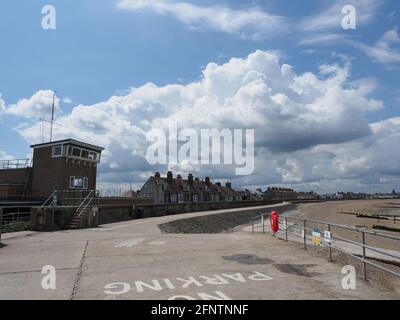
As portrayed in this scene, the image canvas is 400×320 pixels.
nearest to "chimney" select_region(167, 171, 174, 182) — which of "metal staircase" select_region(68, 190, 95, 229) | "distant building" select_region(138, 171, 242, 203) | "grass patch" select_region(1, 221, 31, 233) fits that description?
"distant building" select_region(138, 171, 242, 203)

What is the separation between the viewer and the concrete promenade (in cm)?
738

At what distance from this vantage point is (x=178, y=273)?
9320 mm

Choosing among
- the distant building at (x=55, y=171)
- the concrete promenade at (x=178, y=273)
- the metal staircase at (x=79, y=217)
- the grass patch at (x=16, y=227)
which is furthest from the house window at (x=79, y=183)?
the concrete promenade at (x=178, y=273)

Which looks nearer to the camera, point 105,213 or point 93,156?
point 105,213

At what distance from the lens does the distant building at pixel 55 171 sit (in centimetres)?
3700

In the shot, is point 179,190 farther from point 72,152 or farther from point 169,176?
point 72,152

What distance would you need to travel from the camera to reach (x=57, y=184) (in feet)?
120

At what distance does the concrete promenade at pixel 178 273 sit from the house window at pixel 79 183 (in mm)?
23395

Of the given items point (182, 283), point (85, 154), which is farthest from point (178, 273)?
point (85, 154)

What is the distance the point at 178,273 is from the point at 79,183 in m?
31.3

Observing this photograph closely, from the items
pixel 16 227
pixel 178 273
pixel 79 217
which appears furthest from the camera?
pixel 79 217

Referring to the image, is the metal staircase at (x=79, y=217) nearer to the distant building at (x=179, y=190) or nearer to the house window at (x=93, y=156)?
the house window at (x=93, y=156)
